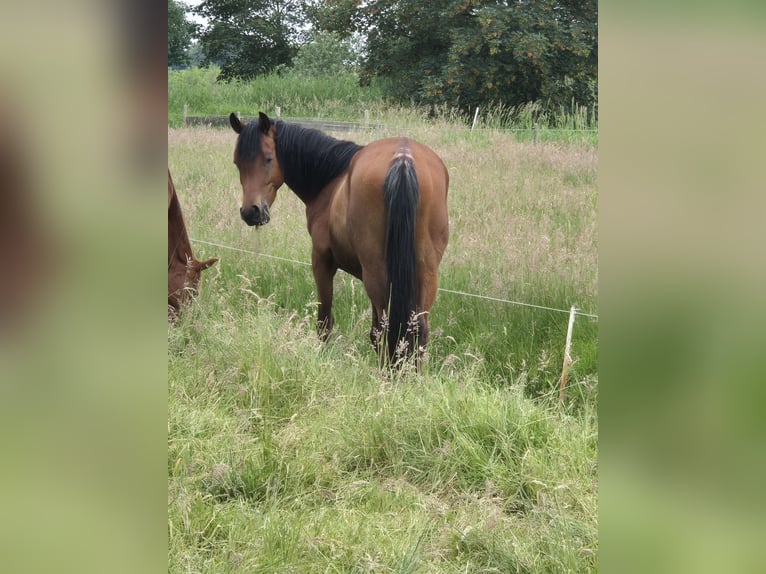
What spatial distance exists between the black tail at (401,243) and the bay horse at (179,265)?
1.08 metres

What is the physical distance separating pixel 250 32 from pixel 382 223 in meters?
22.8

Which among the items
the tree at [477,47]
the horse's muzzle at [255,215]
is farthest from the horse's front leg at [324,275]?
the tree at [477,47]

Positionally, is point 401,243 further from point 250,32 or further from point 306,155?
point 250,32

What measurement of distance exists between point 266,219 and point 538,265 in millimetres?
2019

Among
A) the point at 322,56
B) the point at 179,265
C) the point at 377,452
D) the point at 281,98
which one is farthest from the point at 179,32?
the point at 377,452

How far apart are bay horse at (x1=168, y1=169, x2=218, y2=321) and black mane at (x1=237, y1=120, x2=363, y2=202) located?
867mm

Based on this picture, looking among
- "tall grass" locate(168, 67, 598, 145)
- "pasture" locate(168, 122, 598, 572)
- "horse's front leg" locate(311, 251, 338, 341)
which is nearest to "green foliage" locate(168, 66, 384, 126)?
"tall grass" locate(168, 67, 598, 145)

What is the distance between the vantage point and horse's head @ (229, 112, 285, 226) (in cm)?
504

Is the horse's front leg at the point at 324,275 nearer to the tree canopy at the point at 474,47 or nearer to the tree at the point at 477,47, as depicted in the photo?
the tree at the point at 477,47

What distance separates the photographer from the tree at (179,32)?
26453mm
